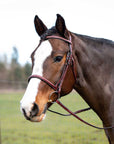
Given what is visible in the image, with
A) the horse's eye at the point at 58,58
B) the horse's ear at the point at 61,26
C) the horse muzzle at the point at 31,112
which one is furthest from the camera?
the horse's ear at the point at 61,26

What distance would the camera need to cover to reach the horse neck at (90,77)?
256cm

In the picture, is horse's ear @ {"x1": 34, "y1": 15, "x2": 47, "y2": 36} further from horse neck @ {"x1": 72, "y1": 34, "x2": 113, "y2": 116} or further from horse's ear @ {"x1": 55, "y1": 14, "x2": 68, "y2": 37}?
horse neck @ {"x1": 72, "y1": 34, "x2": 113, "y2": 116}

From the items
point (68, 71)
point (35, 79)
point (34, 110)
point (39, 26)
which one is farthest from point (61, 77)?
point (39, 26)

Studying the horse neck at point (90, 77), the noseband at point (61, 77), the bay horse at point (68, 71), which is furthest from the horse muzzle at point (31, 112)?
the horse neck at point (90, 77)

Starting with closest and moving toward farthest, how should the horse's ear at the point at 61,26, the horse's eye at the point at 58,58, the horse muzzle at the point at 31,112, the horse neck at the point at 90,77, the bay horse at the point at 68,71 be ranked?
the horse muzzle at the point at 31,112, the bay horse at the point at 68,71, the horse's eye at the point at 58,58, the horse's ear at the point at 61,26, the horse neck at the point at 90,77

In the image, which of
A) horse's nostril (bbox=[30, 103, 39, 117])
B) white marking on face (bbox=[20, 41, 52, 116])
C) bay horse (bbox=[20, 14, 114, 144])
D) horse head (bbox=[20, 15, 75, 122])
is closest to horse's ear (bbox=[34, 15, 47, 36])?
bay horse (bbox=[20, 14, 114, 144])

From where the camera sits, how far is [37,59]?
7.48 feet

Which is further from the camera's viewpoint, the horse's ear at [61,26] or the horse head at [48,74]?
the horse's ear at [61,26]

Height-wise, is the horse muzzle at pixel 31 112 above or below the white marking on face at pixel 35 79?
below

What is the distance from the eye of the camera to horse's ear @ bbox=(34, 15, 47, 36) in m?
2.66

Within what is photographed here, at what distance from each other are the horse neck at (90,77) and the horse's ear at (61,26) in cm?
17

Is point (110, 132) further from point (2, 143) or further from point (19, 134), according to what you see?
point (19, 134)

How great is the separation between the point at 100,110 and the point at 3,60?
91.0 ft

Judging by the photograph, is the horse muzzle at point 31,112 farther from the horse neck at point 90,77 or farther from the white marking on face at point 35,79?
the horse neck at point 90,77
